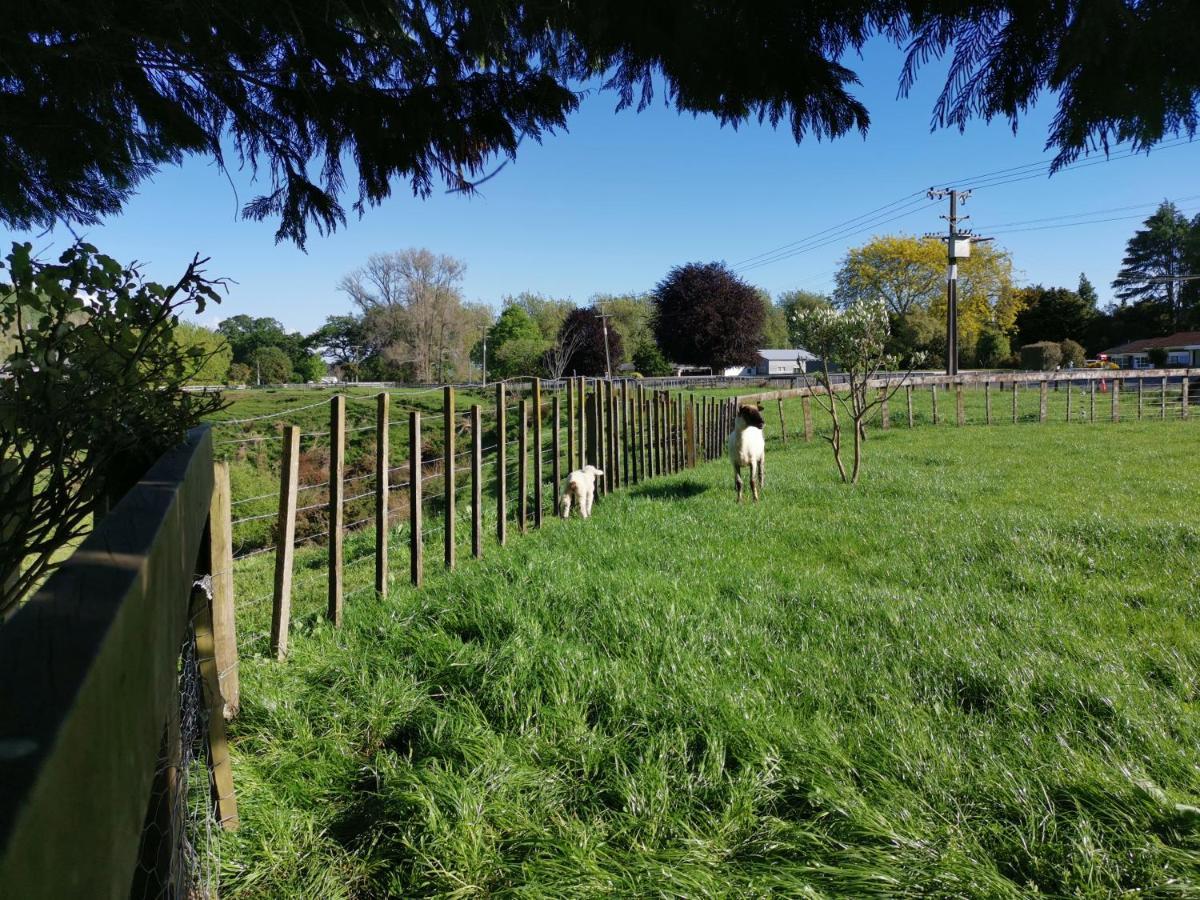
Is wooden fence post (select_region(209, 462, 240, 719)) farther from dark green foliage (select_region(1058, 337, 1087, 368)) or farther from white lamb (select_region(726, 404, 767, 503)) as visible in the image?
dark green foliage (select_region(1058, 337, 1087, 368))

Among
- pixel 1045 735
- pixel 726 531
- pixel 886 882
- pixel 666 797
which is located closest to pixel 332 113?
pixel 666 797

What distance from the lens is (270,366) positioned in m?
92.2

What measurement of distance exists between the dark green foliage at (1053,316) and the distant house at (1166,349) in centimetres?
363

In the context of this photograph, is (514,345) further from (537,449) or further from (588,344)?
(537,449)

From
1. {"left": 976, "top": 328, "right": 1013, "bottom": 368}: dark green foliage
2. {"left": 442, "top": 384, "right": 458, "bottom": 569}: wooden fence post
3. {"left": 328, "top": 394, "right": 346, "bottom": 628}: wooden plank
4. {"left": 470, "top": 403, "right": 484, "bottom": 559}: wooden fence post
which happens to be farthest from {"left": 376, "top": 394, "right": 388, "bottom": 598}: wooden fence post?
{"left": 976, "top": 328, "right": 1013, "bottom": 368}: dark green foliage

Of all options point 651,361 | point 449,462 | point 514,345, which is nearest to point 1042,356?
point 651,361

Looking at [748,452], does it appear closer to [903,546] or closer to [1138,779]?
[903,546]

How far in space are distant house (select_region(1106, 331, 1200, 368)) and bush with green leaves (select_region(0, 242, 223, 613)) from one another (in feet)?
237

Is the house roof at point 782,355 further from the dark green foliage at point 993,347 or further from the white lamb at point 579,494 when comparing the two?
the white lamb at point 579,494

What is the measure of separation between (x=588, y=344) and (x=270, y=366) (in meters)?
49.0

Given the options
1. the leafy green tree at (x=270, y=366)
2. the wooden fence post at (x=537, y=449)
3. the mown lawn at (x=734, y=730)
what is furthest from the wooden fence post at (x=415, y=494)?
the leafy green tree at (x=270, y=366)

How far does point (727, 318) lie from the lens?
6397cm

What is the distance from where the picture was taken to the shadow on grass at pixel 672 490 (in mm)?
9930

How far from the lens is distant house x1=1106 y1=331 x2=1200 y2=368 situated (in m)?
59.1
